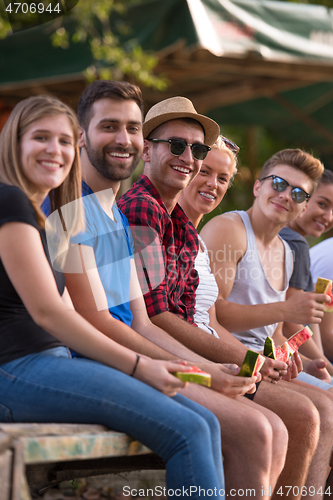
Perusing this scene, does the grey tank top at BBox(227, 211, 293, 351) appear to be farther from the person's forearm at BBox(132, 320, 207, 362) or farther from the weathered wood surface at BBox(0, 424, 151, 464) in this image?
the weathered wood surface at BBox(0, 424, 151, 464)

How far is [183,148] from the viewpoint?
2.86 metres

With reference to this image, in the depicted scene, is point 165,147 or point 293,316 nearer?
point 165,147

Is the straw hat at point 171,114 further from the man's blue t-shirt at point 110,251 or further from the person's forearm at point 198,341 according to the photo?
the person's forearm at point 198,341

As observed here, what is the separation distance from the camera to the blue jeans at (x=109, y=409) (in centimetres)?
178

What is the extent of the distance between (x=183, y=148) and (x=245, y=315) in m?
1.01

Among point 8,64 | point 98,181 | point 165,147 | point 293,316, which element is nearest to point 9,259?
point 98,181

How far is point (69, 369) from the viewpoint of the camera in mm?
1816

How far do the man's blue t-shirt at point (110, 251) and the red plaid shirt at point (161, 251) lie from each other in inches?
5.6

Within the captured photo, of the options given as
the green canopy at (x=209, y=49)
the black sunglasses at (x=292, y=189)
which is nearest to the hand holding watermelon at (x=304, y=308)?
the black sunglasses at (x=292, y=189)

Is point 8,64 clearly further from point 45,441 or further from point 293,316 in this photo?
point 45,441

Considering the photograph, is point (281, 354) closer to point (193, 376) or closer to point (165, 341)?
point (165, 341)

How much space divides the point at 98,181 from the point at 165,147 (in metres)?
0.54

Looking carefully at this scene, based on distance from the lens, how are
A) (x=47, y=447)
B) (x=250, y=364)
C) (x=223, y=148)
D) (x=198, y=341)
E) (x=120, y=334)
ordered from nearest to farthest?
(x=47, y=447) → (x=120, y=334) → (x=250, y=364) → (x=198, y=341) → (x=223, y=148)

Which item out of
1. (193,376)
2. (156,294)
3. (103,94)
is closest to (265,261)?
(156,294)
